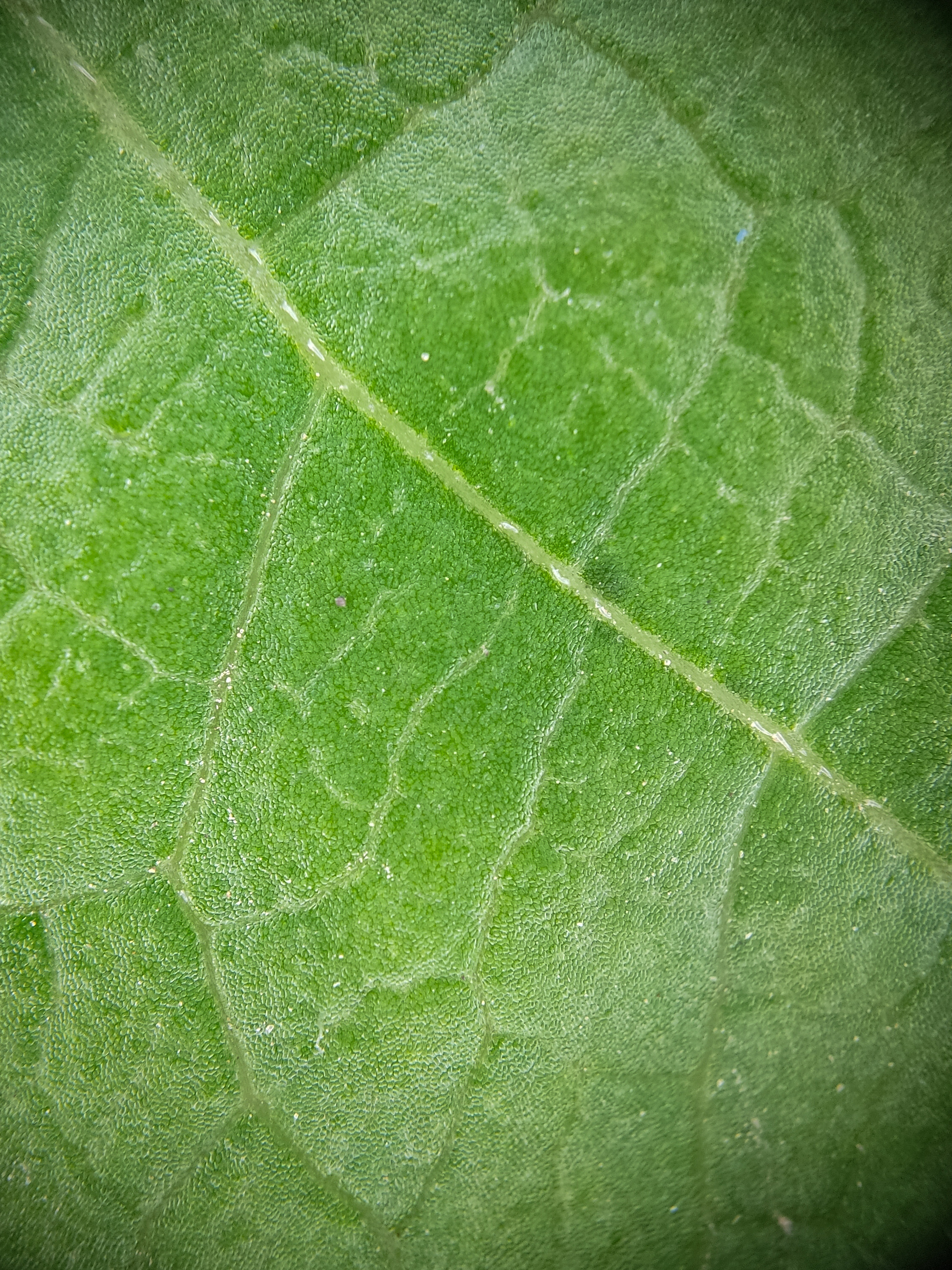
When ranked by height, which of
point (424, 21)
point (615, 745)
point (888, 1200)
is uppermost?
point (424, 21)

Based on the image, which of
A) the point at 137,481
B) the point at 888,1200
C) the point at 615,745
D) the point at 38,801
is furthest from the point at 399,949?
the point at 888,1200

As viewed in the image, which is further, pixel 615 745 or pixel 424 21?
pixel 615 745

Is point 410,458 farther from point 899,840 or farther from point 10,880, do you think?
point 899,840
